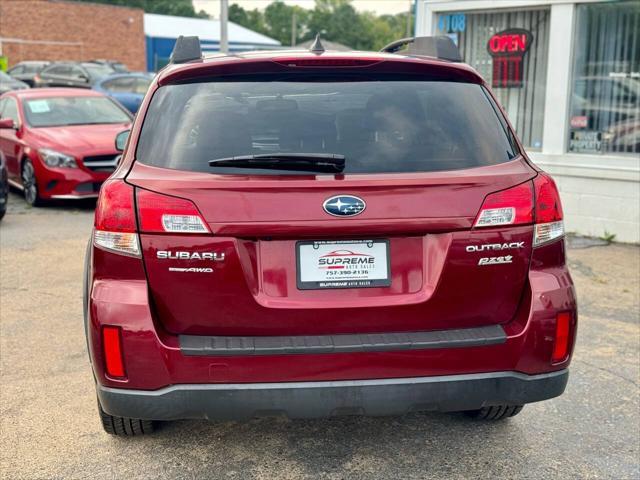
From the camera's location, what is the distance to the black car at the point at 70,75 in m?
23.2

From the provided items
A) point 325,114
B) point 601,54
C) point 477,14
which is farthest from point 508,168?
point 477,14

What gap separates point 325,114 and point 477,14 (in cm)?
780

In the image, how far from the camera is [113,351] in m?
3.03

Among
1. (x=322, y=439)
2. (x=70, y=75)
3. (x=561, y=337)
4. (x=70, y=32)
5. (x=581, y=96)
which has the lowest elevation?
(x=322, y=439)

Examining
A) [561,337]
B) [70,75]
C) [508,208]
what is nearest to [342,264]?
[508,208]

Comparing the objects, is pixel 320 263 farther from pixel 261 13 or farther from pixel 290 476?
pixel 261 13

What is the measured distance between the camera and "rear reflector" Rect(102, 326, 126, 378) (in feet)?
9.87

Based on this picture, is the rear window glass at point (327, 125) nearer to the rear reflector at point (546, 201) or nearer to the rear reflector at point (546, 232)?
the rear reflector at point (546, 201)

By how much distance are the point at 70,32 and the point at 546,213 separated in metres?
50.4

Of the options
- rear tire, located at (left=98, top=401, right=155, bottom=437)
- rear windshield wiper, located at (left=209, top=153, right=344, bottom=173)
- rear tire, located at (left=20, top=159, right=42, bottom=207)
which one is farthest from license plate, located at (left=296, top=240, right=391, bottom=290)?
rear tire, located at (left=20, top=159, right=42, bottom=207)

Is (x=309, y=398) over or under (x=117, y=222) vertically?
under

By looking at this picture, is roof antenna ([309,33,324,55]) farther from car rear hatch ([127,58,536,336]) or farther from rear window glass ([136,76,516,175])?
car rear hatch ([127,58,536,336])

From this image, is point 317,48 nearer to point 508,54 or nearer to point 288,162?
point 288,162

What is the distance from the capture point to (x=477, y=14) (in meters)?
10.4
